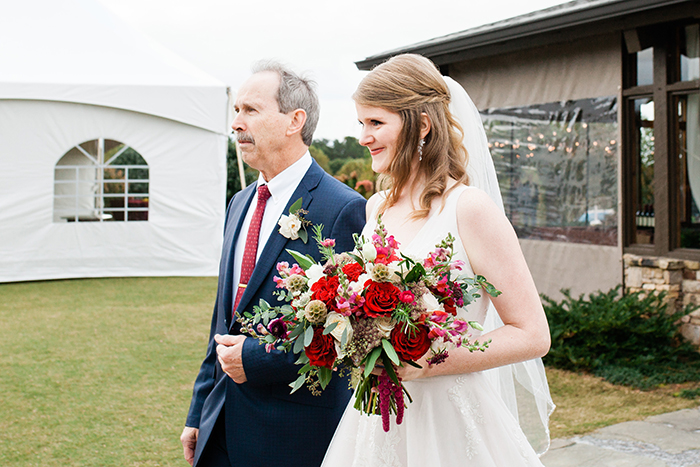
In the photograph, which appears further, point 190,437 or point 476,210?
point 190,437

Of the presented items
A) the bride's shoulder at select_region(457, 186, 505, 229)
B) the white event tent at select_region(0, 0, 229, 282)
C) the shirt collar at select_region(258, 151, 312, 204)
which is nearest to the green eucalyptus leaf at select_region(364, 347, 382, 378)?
the bride's shoulder at select_region(457, 186, 505, 229)

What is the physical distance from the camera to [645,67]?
729cm

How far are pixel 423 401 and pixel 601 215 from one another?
639 centimetres

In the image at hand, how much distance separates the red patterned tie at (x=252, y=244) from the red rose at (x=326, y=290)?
827 millimetres

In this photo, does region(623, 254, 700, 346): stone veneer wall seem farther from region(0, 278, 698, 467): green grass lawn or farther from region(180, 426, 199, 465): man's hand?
region(180, 426, 199, 465): man's hand

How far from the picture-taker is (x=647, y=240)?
7363 millimetres

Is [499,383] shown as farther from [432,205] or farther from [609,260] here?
[609,260]

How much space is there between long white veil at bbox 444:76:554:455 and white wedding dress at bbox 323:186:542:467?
291 millimetres

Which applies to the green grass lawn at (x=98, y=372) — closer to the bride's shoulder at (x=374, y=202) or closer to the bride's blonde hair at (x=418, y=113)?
the bride's shoulder at (x=374, y=202)

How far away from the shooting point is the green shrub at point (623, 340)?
6.41 meters

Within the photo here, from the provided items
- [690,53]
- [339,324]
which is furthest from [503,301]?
[690,53]

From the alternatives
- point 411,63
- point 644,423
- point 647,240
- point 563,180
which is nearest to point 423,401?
point 411,63

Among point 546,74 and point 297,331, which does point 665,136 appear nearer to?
point 546,74

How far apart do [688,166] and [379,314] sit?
638 cm
